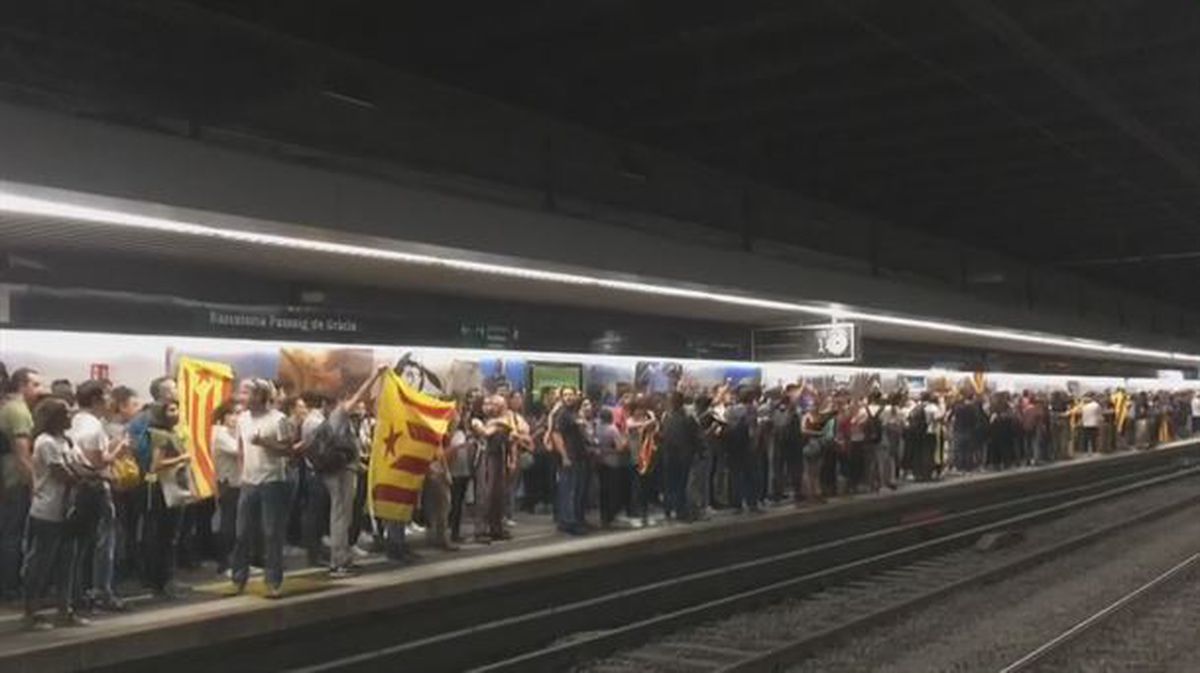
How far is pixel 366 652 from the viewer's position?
943cm

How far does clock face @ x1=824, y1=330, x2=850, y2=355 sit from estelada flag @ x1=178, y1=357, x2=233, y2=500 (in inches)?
345

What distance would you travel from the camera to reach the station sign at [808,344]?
Result: 16.7 meters

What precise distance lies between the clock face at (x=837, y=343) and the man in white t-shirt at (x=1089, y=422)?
1767cm

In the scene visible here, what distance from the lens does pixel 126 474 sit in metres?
9.38

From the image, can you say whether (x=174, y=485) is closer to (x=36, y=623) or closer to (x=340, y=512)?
(x=340, y=512)

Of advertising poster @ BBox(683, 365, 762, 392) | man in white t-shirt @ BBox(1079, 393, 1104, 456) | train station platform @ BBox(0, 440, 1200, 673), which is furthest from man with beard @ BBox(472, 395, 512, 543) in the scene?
man in white t-shirt @ BBox(1079, 393, 1104, 456)

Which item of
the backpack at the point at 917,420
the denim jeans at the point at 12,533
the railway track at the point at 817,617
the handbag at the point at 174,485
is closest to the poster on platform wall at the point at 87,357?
the handbag at the point at 174,485

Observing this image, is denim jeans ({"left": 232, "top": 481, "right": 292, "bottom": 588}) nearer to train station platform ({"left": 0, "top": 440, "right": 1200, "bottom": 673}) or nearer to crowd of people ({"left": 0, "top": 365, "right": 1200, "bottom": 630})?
crowd of people ({"left": 0, "top": 365, "right": 1200, "bottom": 630})

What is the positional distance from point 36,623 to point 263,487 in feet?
6.98

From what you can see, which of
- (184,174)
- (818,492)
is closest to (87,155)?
(184,174)

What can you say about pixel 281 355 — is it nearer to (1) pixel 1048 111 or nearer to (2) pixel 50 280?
(2) pixel 50 280

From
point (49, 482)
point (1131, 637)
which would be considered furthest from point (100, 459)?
point (1131, 637)

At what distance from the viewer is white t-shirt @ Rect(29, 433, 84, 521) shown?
8234 millimetres

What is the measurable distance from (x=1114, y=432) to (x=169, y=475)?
31.0 m
